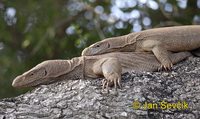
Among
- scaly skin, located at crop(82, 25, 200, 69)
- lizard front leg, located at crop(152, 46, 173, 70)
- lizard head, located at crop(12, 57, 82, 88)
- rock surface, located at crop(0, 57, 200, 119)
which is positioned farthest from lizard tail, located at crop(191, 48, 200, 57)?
lizard head, located at crop(12, 57, 82, 88)

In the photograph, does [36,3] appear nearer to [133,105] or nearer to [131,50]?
[131,50]

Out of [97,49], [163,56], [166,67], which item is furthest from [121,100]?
[97,49]

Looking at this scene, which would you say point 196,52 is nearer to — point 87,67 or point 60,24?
point 87,67

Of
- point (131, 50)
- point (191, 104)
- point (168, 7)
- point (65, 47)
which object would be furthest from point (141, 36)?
point (65, 47)

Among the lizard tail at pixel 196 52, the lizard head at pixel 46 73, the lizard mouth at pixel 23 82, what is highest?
the lizard tail at pixel 196 52

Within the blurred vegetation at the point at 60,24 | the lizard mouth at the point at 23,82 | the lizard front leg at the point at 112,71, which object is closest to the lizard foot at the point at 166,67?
the lizard front leg at the point at 112,71

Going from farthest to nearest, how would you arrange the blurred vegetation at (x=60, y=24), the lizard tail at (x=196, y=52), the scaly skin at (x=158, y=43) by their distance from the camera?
1. the blurred vegetation at (x=60, y=24)
2. the scaly skin at (x=158, y=43)
3. the lizard tail at (x=196, y=52)

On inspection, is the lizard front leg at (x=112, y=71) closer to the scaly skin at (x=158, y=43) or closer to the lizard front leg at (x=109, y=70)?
the lizard front leg at (x=109, y=70)
